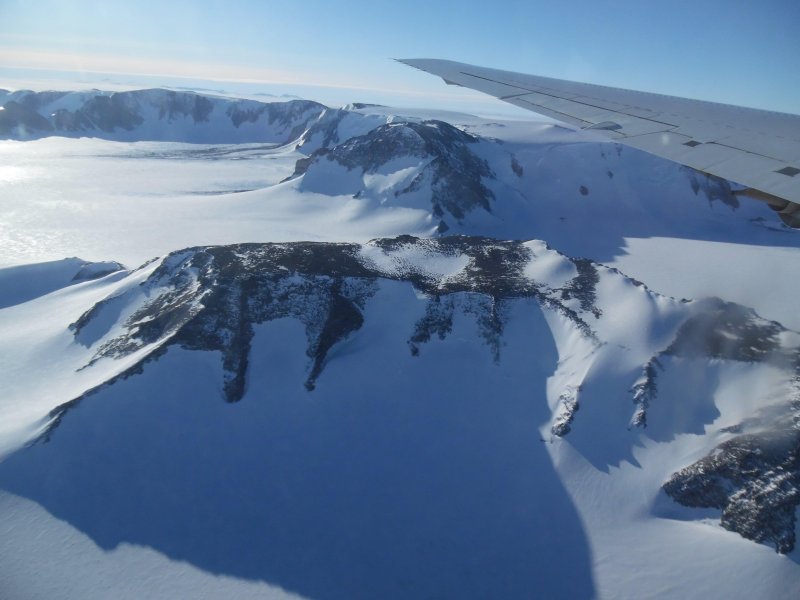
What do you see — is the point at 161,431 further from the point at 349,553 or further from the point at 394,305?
the point at 394,305

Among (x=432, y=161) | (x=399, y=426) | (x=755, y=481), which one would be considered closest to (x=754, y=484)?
(x=755, y=481)

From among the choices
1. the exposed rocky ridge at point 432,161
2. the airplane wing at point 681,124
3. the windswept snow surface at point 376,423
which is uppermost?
the airplane wing at point 681,124

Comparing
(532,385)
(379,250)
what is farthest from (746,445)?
(379,250)

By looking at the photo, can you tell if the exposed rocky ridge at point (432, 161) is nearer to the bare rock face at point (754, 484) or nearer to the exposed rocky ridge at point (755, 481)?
the exposed rocky ridge at point (755, 481)

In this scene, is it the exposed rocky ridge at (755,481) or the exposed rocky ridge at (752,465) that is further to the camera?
the exposed rocky ridge at (752,465)

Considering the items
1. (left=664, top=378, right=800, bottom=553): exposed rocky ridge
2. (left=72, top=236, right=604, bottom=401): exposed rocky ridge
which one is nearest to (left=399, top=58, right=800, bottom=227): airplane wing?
(left=664, top=378, right=800, bottom=553): exposed rocky ridge

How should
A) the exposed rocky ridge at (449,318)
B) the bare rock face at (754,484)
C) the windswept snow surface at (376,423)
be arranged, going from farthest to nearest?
the exposed rocky ridge at (449,318)
the windswept snow surface at (376,423)
the bare rock face at (754,484)

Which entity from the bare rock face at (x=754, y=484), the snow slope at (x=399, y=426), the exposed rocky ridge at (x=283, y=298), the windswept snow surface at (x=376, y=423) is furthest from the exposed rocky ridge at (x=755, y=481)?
the exposed rocky ridge at (x=283, y=298)
